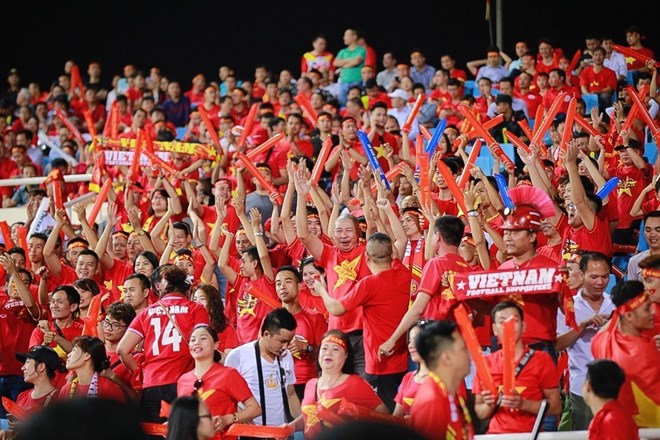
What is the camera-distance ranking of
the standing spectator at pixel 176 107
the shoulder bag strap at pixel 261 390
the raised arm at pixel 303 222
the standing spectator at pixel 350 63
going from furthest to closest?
the standing spectator at pixel 176 107 → the standing spectator at pixel 350 63 → the raised arm at pixel 303 222 → the shoulder bag strap at pixel 261 390

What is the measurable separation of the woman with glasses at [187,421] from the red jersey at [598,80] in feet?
32.5

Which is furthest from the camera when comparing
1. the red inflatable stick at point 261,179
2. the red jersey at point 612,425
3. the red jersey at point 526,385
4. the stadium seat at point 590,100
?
the stadium seat at point 590,100

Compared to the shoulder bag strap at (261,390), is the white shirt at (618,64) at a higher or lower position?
higher

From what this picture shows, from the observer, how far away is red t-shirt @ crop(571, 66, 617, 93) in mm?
13727

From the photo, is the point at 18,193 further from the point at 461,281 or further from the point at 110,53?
the point at 461,281

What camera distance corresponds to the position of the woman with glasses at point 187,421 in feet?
16.4

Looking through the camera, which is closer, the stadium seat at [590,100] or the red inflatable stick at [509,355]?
the red inflatable stick at [509,355]

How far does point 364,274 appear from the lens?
759 centimetres

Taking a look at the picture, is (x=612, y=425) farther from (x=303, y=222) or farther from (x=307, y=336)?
(x=303, y=222)

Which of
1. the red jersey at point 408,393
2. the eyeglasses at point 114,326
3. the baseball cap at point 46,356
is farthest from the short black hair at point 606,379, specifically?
the baseball cap at point 46,356

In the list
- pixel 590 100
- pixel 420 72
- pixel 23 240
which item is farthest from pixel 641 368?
pixel 420 72

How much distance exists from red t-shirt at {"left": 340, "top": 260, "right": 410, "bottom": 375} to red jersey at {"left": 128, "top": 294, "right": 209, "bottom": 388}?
43.2 inches

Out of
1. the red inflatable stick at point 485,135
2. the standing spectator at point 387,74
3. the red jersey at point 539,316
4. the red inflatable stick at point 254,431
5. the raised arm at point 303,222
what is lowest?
the red inflatable stick at point 254,431

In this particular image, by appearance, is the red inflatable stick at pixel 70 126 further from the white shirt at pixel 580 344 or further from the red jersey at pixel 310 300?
the white shirt at pixel 580 344
